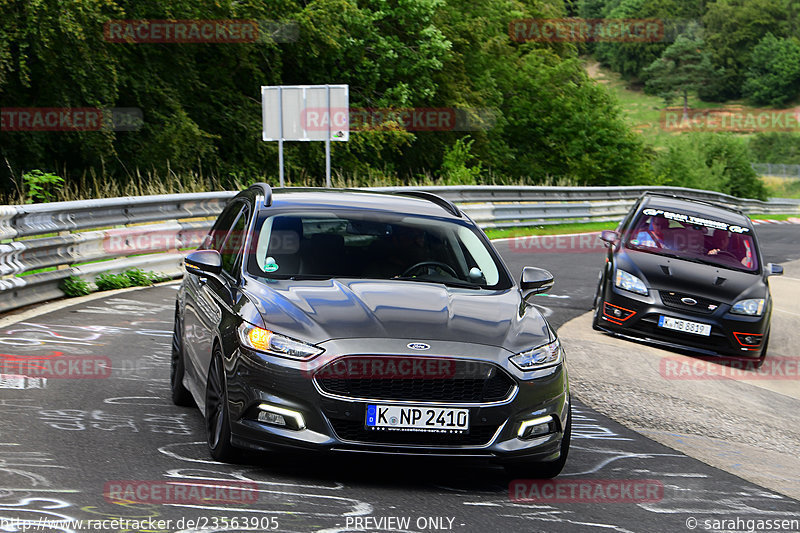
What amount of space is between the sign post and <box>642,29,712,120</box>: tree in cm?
14472

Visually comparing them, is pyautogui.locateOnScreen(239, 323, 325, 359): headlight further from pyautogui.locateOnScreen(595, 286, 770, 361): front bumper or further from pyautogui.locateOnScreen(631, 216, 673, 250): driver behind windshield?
pyautogui.locateOnScreen(631, 216, 673, 250): driver behind windshield

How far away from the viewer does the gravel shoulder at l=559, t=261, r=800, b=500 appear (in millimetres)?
7598

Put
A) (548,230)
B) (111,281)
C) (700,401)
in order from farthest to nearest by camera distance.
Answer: (548,230) → (111,281) → (700,401)

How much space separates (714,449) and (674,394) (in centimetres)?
187

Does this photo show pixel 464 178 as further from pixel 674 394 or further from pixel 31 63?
pixel 674 394

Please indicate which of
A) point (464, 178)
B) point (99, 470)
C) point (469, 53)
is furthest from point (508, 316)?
point (469, 53)

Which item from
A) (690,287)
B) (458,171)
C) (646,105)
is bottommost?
(646,105)

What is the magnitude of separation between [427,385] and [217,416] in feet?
4.09

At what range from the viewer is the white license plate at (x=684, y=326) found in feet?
40.5

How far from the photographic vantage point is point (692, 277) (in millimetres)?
12719

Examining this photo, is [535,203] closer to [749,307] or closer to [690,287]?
[690,287]

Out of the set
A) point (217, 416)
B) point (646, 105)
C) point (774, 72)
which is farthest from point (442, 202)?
point (646, 105)

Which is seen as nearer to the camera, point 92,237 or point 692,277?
point 692,277

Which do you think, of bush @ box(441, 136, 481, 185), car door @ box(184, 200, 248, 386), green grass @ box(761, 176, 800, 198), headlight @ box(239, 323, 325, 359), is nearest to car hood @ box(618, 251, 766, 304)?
car door @ box(184, 200, 248, 386)
